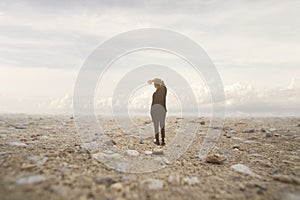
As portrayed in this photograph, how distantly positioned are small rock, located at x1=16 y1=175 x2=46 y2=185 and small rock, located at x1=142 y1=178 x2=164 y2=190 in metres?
1.61

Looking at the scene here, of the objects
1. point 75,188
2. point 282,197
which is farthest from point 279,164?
point 75,188

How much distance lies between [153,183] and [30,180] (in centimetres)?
191

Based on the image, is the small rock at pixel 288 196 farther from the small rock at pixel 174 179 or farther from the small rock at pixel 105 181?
the small rock at pixel 105 181

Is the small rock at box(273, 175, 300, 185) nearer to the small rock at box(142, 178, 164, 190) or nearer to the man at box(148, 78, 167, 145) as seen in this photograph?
the small rock at box(142, 178, 164, 190)

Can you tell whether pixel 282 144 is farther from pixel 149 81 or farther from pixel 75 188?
pixel 75 188

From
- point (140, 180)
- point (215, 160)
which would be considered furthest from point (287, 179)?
point (140, 180)

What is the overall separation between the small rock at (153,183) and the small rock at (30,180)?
1614 mm

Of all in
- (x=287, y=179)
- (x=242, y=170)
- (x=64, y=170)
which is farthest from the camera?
(x=242, y=170)

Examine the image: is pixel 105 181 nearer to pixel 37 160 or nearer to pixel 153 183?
pixel 153 183

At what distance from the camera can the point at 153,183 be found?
400cm

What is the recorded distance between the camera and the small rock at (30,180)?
342 centimetres

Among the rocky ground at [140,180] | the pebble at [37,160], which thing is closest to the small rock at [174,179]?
the rocky ground at [140,180]

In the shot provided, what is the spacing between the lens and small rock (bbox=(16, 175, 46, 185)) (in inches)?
135

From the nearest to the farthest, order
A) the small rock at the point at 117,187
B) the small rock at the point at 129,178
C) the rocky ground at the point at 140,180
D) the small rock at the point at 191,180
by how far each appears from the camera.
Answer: the rocky ground at the point at 140,180 < the small rock at the point at 117,187 < the small rock at the point at 129,178 < the small rock at the point at 191,180
